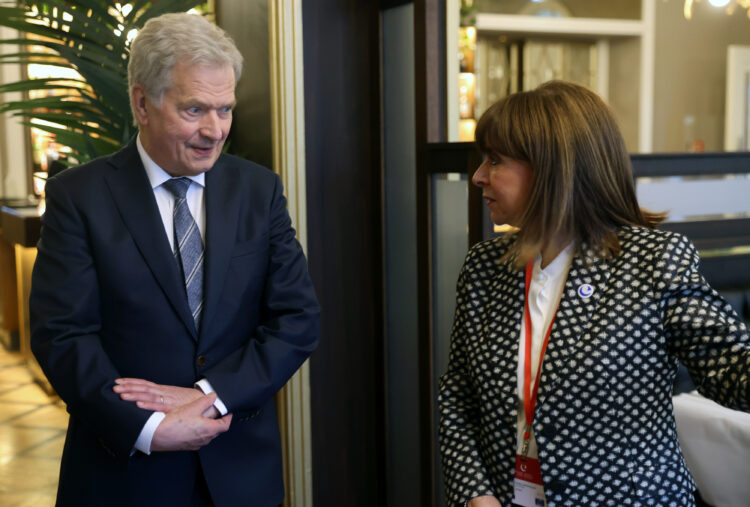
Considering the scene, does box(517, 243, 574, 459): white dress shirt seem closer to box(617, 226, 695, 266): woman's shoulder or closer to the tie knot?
box(617, 226, 695, 266): woman's shoulder

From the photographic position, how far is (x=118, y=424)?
1382 millimetres

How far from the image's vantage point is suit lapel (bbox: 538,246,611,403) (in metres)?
1.26

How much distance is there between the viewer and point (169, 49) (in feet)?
4.71

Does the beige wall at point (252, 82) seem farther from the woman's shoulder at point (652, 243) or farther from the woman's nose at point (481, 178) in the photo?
the woman's shoulder at point (652, 243)

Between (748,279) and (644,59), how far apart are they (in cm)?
535

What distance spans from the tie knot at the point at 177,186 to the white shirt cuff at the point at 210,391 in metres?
0.36

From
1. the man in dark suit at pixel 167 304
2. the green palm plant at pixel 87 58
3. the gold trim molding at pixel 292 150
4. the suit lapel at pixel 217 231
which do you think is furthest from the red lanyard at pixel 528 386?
the green palm plant at pixel 87 58

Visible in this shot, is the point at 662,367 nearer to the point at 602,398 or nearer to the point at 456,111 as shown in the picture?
the point at 602,398

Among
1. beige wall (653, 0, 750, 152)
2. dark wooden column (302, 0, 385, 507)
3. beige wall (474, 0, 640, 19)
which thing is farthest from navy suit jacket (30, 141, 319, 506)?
beige wall (653, 0, 750, 152)

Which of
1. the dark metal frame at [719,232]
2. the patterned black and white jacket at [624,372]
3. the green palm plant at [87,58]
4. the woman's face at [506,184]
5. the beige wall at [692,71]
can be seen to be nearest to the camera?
the patterned black and white jacket at [624,372]

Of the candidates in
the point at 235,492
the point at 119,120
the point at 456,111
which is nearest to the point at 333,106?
the point at 456,111

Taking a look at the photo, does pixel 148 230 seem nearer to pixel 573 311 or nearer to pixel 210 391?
pixel 210 391

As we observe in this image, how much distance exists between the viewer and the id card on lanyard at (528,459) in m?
1.30

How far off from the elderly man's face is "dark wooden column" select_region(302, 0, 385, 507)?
1102 millimetres
